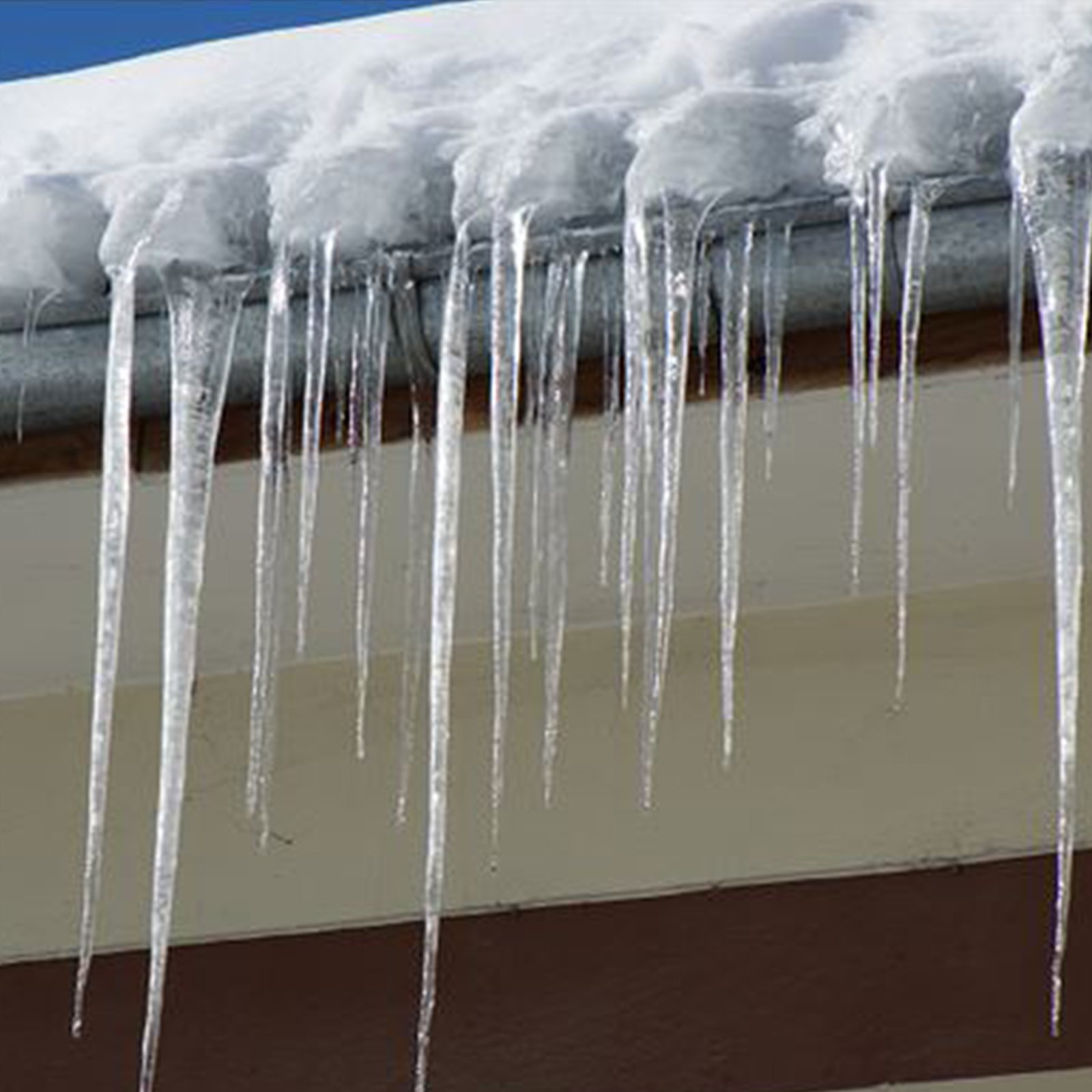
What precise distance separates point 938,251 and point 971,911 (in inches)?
39.5

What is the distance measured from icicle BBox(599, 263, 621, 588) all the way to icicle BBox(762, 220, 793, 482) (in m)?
0.12

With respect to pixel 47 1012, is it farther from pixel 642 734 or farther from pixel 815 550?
pixel 815 550

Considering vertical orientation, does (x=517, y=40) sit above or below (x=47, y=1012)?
above

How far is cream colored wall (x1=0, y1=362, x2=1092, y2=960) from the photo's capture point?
11.3 feet

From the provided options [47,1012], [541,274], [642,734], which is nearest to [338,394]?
[541,274]

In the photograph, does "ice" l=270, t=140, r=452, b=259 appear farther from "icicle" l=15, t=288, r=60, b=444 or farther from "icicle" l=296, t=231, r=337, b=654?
"icicle" l=15, t=288, r=60, b=444

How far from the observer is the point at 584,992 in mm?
3541

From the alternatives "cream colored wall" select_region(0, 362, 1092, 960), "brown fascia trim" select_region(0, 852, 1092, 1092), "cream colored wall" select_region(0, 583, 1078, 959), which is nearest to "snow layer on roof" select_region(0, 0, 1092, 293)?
"cream colored wall" select_region(0, 362, 1092, 960)

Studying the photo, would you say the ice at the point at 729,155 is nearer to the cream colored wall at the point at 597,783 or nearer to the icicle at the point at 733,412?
the icicle at the point at 733,412

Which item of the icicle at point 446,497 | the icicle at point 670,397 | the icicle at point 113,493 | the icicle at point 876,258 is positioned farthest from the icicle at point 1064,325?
the icicle at point 113,493

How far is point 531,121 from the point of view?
108 inches

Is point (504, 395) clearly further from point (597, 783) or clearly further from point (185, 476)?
point (597, 783)

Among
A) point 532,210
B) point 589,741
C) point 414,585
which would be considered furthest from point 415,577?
point 532,210

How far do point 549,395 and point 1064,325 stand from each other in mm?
459
